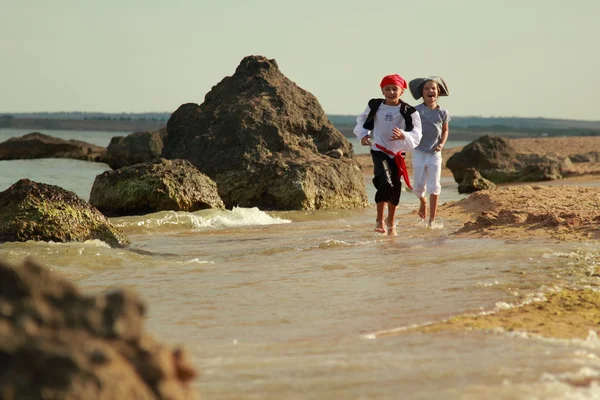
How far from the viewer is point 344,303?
5.11m

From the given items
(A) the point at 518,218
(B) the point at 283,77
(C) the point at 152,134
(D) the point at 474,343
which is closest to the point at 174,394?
(D) the point at 474,343

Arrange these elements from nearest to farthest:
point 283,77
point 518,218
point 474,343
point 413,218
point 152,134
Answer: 1. point 474,343
2. point 518,218
3. point 413,218
4. point 283,77
5. point 152,134

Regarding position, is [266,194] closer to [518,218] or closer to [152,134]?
[518,218]

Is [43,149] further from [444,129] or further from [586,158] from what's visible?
[444,129]

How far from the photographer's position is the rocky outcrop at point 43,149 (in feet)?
106

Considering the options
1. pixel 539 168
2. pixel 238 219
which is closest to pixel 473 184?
pixel 539 168

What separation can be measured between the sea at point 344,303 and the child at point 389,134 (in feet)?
1.67

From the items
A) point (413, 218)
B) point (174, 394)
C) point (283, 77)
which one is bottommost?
point (413, 218)

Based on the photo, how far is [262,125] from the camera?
14984mm

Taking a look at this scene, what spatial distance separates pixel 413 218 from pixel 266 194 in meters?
2.91

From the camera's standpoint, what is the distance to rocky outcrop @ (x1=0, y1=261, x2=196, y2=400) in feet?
6.21

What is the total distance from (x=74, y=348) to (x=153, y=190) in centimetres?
1030

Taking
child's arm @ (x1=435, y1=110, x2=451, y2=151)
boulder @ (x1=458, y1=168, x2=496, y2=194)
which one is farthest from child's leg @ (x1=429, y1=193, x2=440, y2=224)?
boulder @ (x1=458, y1=168, x2=496, y2=194)

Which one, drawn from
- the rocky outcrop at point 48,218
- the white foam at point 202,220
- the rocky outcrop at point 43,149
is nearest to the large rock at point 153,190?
the white foam at point 202,220
